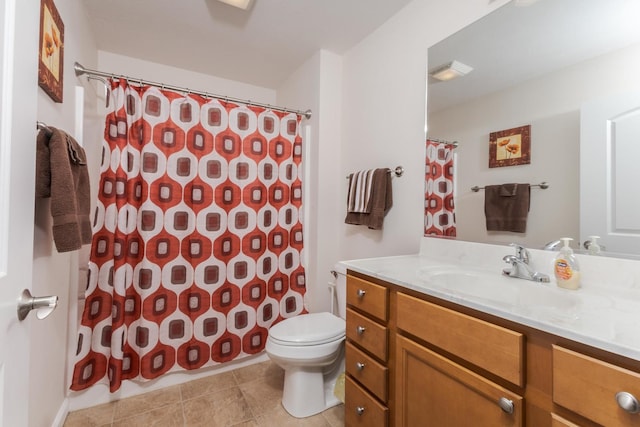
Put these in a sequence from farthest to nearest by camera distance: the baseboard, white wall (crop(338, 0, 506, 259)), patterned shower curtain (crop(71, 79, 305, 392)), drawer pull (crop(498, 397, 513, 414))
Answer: patterned shower curtain (crop(71, 79, 305, 392)) → white wall (crop(338, 0, 506, 259)) → the baseboard → drawer pull (crop(498, 397, 513, 414))

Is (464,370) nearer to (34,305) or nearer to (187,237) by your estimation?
(34,305)

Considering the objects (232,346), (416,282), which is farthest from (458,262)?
(232,346)

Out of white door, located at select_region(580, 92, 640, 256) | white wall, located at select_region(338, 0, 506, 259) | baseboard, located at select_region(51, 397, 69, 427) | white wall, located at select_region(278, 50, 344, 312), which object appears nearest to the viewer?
white door, located at select_region(580, 92, 640, 256)

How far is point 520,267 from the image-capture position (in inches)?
41.9

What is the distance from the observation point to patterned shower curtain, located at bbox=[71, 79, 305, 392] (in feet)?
5.37

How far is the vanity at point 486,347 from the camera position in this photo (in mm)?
555

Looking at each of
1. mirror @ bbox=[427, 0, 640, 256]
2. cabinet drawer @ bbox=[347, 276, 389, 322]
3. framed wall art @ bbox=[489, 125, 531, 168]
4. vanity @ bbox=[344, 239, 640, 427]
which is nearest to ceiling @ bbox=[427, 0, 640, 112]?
mirror @ bbox=[427, 0, 640, 256]

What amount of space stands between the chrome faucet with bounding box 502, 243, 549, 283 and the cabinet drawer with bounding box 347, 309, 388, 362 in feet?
1.78

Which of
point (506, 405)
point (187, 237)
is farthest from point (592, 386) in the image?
point (187, 237)

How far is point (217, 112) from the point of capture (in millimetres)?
1905

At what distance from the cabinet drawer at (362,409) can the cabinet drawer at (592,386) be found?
645 mm

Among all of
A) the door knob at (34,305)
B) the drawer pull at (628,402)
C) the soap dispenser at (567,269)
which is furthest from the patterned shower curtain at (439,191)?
the door knob at (34,305)

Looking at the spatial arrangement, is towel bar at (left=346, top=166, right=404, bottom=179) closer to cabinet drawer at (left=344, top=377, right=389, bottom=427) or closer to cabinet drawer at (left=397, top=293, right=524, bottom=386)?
cabinet drawer at (left=397, top=293, right=524, bottom=386)

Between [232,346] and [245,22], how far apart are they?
219 centimetres
